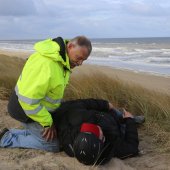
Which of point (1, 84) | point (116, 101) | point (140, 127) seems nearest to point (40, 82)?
point (140, 127)

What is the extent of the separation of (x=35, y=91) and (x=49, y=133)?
599mm

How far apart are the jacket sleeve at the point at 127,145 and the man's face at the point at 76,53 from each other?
98 centimetres

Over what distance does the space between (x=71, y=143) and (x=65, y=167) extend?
1.14 ft

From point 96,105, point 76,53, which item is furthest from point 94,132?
point 96,105

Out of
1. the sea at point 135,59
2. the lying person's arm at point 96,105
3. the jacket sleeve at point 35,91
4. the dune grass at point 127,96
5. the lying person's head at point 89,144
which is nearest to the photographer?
the lying person's head at point 89,144

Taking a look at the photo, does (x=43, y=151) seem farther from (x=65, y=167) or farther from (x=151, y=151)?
(x=151, y=151)

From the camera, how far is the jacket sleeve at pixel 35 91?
13.2 ft

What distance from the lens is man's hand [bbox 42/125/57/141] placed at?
436 centimetres

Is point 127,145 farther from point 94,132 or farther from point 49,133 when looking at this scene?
point 49,133

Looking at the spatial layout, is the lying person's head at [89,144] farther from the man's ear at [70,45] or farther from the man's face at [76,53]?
the man's ear at [70,45]

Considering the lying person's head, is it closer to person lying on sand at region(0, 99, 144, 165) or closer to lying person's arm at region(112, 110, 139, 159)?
person lying on sand at region(0, 99, 144, 165)

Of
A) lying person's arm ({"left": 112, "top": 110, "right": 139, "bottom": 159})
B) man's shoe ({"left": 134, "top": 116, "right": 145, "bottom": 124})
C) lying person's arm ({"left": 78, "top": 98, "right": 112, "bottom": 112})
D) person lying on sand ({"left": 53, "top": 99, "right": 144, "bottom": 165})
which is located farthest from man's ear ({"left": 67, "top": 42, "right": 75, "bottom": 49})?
man's shoe ({"left": 134, "top": 116, "right": 145, "bottom": 124})

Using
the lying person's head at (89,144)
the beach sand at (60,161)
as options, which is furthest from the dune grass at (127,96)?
the lying person's head at (89,144)

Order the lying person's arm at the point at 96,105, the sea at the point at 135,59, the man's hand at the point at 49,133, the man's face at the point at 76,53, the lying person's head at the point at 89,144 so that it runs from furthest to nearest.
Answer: the sea at the point at 135,59
the lying person's arm at the point at 96,105
the man's hand at the point at 49,133
the man's face at the point at 76,53
the lying person's head at the point at 89,144
